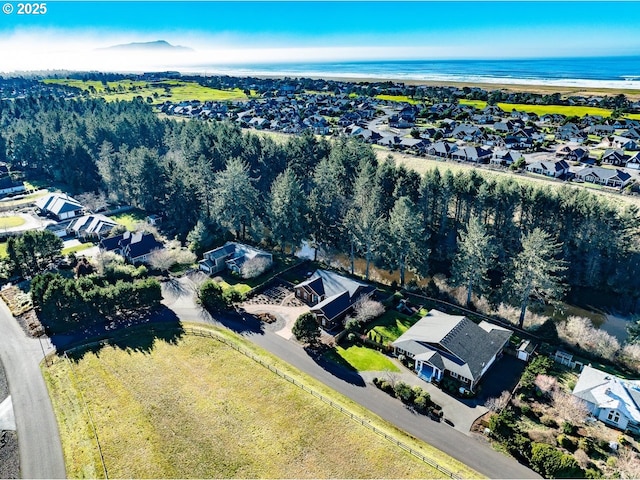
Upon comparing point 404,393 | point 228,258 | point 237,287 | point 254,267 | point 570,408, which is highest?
point 228,258

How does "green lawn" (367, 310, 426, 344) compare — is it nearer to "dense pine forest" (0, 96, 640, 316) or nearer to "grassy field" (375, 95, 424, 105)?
"dense pine forest" (0, 96, 640, 316)

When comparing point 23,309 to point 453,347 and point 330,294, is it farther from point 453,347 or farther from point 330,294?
point 453,347

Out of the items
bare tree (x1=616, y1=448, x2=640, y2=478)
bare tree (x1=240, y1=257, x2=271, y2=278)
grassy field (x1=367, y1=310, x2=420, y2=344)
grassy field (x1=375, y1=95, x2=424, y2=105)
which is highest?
grassy field (x1=375, y1=95, x2=424, y2=105)

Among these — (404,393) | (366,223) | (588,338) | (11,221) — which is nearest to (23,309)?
(11,221)

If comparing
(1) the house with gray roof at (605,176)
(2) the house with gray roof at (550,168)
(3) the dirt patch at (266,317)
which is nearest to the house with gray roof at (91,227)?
(3) the dirt patch at (266,317)

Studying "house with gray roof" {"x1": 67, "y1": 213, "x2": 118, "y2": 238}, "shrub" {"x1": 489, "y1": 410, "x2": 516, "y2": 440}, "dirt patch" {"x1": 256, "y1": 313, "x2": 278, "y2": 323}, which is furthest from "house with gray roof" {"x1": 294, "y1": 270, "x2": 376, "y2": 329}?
"house with gray roof" {"x1": 67, "y1": 213, "x2": 118, "y2": 238}
